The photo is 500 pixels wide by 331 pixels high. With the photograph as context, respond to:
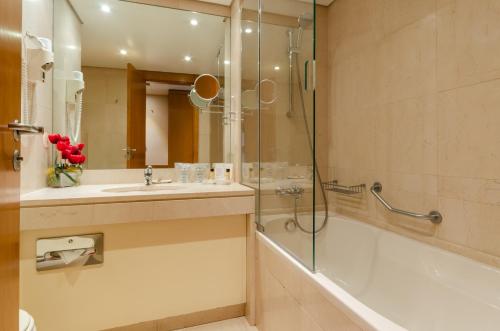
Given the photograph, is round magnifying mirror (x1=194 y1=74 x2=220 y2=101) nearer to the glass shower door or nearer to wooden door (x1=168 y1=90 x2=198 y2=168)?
wooden door (x1=168 y1=90 x2=198 y2=168)

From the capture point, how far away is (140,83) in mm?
1978

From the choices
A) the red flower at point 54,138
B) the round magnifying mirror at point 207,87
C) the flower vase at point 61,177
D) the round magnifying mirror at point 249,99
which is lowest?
the flower vase at point 61,177

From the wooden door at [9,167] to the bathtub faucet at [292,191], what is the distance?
1.17m

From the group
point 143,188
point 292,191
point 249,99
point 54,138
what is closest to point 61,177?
point 54,138

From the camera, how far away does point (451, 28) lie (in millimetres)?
1383

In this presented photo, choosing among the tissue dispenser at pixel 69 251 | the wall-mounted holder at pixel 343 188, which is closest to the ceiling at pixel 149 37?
the tissue dispenser at pixel 69 251

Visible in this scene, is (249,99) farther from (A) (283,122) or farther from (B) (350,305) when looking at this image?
(B) (350,305)

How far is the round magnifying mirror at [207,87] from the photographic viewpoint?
2080 millimetres

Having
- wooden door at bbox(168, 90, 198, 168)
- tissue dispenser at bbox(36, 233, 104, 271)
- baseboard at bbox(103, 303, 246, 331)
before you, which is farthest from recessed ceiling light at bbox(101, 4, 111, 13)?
baseboard at bbox(103, 303, 246, 331)

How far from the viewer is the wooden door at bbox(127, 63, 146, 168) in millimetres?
1938

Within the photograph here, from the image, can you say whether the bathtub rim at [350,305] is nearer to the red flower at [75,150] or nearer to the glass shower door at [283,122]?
the glass shower door at [283,122]

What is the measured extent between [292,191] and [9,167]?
1.21m

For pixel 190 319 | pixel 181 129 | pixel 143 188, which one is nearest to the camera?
pixel 190 319

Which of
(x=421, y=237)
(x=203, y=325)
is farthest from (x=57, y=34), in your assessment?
(x=421, y=237)
